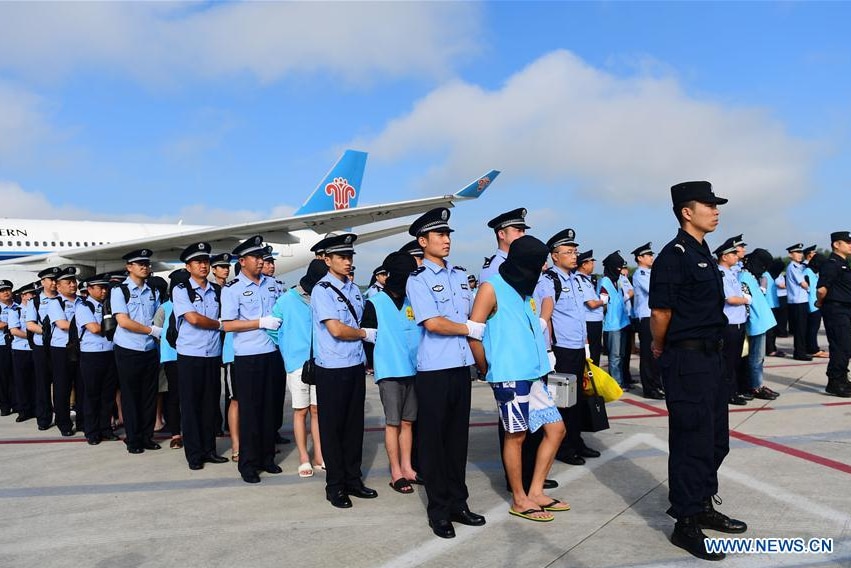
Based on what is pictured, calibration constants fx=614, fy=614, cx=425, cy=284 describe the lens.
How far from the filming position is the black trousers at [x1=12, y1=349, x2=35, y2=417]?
8.87 m

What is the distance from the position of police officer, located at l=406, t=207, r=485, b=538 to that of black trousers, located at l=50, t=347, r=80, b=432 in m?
5.44

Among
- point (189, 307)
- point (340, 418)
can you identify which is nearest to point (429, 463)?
point (340, 418)

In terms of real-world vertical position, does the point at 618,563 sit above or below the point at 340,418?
below

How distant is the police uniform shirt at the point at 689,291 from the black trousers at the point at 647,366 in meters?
5.02

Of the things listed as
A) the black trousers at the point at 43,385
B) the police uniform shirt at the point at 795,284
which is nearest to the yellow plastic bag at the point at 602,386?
the black trousers at the point at 43,385

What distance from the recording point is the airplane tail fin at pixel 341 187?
2238 centimetres

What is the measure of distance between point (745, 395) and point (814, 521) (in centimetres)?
461

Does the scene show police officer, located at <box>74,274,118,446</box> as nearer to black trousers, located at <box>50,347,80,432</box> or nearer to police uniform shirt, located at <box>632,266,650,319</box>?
black trousers, located at <box>50,347,80,432</box>

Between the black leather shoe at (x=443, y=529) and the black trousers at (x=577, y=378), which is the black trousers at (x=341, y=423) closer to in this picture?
the black leather shoe at (x=443, y=529)

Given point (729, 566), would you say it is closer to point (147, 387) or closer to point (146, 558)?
point (146, 558)

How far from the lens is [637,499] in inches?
168

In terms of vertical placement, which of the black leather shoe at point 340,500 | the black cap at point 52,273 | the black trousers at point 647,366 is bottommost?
the black leather shoe at point 340,500

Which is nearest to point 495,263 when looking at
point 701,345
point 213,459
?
point 701,345

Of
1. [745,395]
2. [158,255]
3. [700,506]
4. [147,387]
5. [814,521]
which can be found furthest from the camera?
[158,255]
